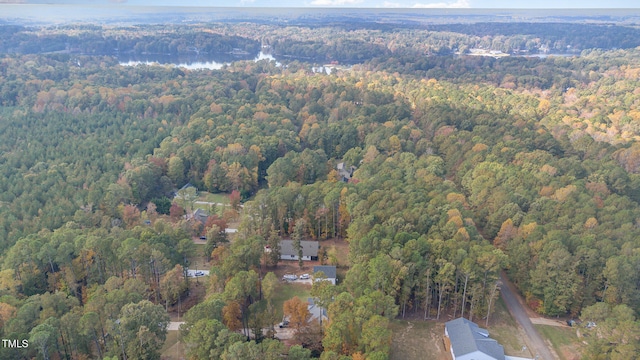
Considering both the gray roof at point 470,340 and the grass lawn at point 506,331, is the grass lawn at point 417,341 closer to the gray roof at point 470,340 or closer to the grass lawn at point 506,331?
the gray roof at point 470,340

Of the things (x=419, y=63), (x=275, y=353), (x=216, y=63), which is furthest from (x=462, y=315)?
(x=216, y=63)

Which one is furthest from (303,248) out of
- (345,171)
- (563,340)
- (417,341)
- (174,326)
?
(563,340)

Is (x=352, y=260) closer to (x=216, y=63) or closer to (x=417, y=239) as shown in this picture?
(x=417, y=239)

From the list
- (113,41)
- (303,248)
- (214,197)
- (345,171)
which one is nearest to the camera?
(303,248)

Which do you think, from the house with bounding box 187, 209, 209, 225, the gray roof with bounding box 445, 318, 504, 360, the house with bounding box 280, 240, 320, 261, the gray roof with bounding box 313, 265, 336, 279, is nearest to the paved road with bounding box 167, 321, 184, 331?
the gray roof with bounding box 313, 265, 336, 279

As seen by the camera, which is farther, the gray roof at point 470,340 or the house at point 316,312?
the house at point 316,312

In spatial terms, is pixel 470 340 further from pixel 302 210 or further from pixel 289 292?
pixel 302 210

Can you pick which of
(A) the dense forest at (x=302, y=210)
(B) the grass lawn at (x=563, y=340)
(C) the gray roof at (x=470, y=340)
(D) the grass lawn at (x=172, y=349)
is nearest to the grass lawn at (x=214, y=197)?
(A) the dense forest at (x=302, y=210)
